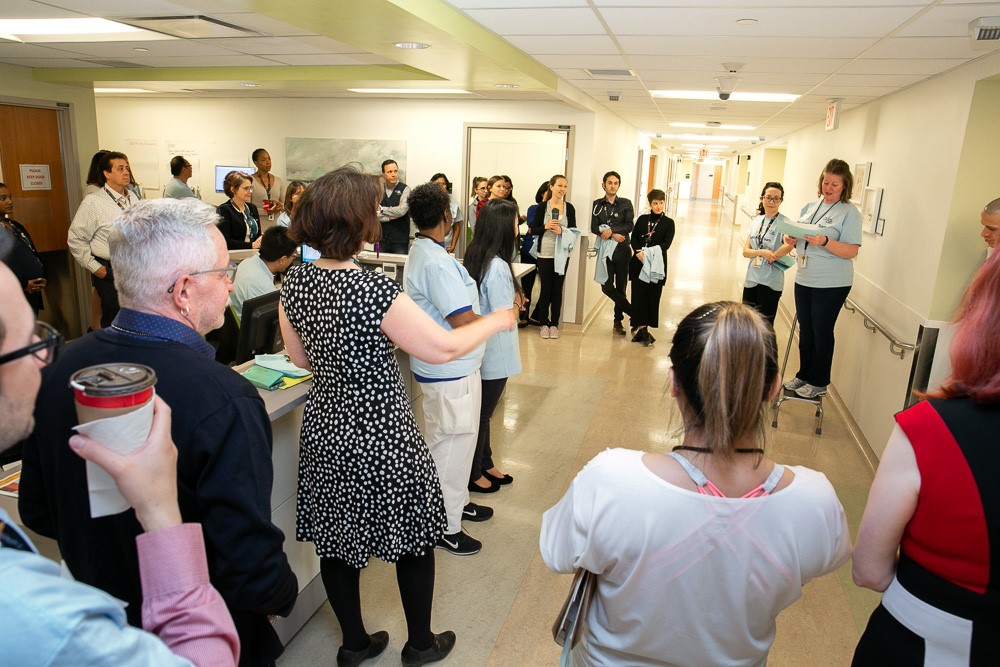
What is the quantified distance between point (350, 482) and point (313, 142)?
24.0 feet

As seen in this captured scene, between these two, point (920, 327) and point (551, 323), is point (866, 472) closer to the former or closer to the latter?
point (920, 327)

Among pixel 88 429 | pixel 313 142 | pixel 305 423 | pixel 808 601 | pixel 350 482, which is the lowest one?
pixel 808 601

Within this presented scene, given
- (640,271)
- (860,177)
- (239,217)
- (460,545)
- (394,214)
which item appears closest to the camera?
(460,545)

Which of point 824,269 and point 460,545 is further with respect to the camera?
point 824,269

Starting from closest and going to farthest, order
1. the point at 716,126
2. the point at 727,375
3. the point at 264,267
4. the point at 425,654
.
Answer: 1. the point at 727,375
2. the point at 425,654
3. the point at 264,267
4. the point at 716,126

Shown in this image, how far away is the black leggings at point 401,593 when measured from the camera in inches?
85.7

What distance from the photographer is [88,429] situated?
841mm

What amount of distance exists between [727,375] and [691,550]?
318 mm

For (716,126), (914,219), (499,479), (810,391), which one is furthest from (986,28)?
(716,126)

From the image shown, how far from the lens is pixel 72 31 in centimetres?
454

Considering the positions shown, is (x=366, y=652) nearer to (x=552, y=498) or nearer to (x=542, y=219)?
(x=552, y=498)

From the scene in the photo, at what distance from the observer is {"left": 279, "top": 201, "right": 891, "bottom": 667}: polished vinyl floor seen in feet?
8.43

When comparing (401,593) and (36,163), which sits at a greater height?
(36,163)

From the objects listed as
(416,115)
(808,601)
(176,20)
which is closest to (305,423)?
(808,601)
